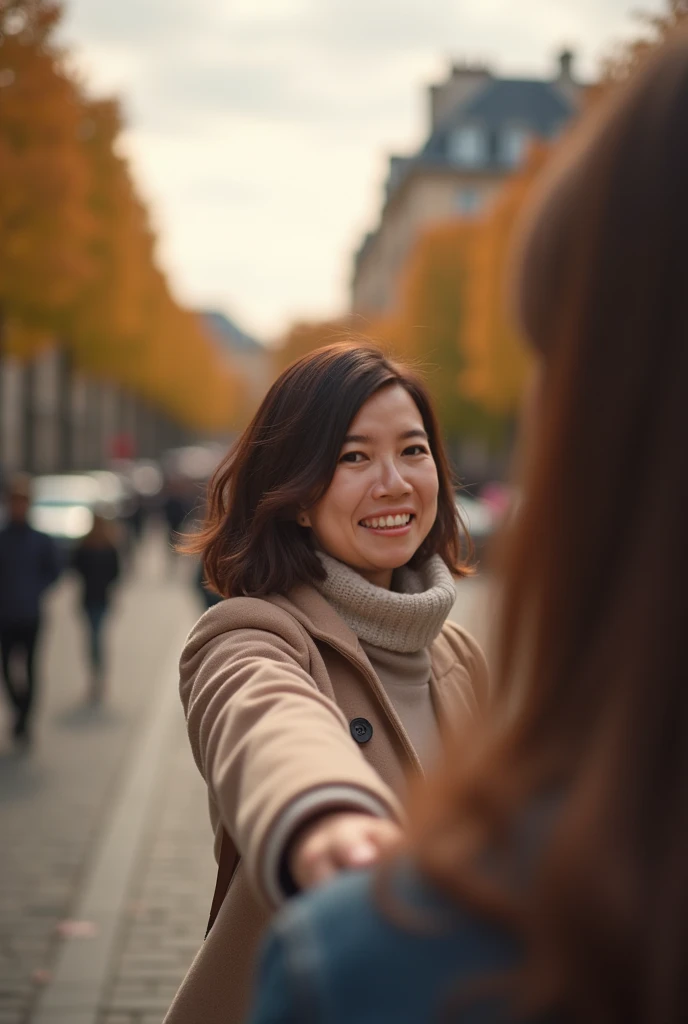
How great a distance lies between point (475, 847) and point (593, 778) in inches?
3.9

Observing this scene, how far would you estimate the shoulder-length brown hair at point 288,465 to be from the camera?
7.82 ft

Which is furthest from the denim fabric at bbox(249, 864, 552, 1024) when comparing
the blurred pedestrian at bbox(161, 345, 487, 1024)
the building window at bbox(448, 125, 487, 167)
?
the building window at bbox(448, 125, 487, 167)

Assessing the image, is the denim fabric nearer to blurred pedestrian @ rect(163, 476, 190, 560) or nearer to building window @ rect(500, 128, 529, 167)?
blurred pedestrian @ rect(163, 476, 190, 560)

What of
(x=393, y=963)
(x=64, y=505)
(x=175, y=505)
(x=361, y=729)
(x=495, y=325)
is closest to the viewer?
(x=393, y=963)

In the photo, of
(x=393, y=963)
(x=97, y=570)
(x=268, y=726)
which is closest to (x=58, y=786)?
(x=97, y=570)

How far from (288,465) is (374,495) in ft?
0.53

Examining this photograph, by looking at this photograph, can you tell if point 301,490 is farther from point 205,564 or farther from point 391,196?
point 391,196

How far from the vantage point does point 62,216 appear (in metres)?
22.0

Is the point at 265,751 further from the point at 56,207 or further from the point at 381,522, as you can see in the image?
the point at 56,207

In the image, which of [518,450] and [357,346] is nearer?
[518,450]

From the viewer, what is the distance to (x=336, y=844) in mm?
1189

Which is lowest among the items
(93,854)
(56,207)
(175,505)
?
(175,505)

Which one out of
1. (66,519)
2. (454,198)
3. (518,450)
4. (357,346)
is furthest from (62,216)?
(454,198)

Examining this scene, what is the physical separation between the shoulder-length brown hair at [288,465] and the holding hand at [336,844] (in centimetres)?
108
